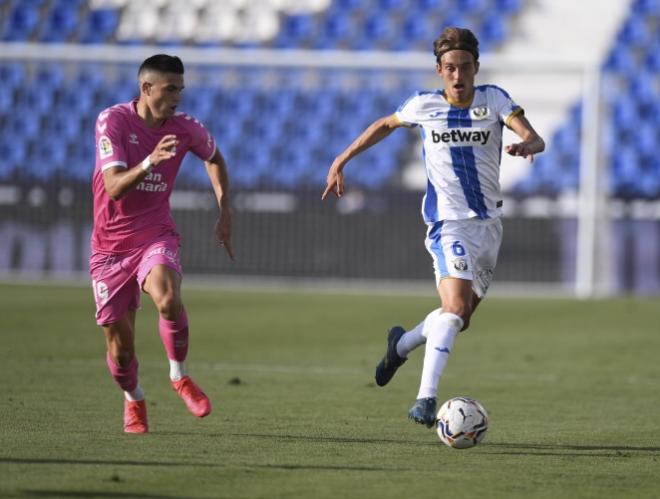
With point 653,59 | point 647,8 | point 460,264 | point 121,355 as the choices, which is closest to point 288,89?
point 653,59

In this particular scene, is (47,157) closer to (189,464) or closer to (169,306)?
(169,306)

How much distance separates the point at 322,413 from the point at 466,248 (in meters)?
1.36

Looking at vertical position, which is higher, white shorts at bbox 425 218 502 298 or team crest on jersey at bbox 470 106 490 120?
team crest on jersey at bbox 470 106 490 120

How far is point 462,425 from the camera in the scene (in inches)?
225

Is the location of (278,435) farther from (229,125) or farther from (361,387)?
(229,125)

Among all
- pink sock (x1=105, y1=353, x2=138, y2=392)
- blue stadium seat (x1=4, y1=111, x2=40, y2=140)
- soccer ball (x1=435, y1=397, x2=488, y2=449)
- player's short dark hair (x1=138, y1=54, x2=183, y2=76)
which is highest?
blue stadium seat (x1=4, y1=111, x2=40, y2=140)

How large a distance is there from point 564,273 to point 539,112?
10.2ft

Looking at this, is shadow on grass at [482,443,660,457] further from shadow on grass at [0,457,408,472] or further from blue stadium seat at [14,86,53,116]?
blue stadium seat at [14,86,53,116]

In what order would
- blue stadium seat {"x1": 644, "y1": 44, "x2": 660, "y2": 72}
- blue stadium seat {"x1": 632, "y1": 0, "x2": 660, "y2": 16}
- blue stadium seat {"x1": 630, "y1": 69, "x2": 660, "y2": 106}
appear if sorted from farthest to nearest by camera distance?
blue stadium seat {"x1": 632, "y1": 0, "x2": 660, "y2": 16} → blue stadium seat {"x1": 644, "y1": 44, "x2": 660, "y2": 72} → blue stadium seat {"x1": 630, "y1": 69, "x2": 660, "y2": 106}

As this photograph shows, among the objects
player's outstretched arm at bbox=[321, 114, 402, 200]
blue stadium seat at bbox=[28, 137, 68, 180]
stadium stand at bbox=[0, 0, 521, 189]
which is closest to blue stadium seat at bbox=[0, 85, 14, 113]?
stadium stand at bbox=[0, 0, 521, 189]

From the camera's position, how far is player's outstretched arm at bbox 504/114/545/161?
6008mm

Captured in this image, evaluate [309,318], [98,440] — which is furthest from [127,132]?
[309,318]

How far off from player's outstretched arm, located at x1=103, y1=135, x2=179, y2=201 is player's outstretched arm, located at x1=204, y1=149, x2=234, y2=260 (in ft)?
2.25

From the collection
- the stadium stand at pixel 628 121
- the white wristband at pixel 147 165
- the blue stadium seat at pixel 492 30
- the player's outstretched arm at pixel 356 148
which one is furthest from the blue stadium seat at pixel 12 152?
the white wristband at pixel 147 165
